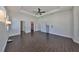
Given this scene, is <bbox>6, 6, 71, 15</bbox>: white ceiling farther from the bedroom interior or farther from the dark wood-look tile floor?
the dark wood-look tile floor

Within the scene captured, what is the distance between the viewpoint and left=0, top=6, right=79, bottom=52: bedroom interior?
102 inches

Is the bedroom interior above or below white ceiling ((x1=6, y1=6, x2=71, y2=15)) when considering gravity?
below

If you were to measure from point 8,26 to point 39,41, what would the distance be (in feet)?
3.03

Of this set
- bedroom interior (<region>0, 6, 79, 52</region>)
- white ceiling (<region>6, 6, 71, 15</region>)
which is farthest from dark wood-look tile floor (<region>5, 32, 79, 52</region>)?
white ceiling (<region>6, 6, 71, 15</region>)

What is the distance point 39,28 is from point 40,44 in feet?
1.56

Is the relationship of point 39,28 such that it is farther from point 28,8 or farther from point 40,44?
point 28,8

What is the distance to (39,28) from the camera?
2.90 m

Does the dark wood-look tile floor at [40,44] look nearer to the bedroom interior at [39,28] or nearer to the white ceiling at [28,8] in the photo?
the bedroom interior at [39,28]

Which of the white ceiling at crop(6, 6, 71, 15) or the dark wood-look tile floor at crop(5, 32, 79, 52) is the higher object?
the white ceiling at crop(6, 6, 71, 15)

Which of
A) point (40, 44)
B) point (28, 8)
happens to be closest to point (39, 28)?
point (40, 44)

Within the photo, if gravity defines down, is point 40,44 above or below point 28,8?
below

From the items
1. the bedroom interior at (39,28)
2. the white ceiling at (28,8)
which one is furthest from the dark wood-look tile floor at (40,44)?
the white ceiling at (28,8)

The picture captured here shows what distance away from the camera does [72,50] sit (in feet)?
8.45
